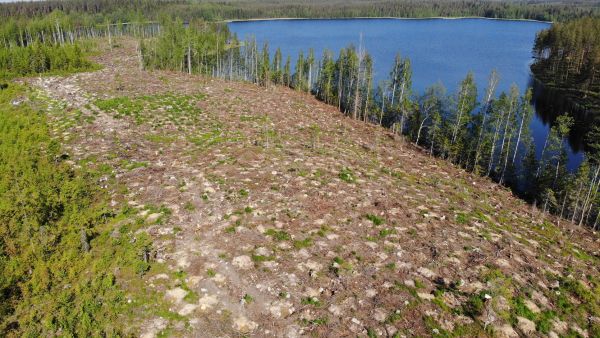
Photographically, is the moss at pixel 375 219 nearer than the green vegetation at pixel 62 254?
No

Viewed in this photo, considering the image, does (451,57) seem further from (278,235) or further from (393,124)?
(278,235)

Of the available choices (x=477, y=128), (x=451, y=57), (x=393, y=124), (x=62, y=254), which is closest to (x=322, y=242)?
(x=62, y=254)

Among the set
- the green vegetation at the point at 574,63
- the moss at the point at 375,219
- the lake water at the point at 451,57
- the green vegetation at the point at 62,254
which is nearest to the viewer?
the green vegetation at the point at 62,254

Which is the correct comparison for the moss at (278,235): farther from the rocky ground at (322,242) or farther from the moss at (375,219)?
the moss at (375,219)

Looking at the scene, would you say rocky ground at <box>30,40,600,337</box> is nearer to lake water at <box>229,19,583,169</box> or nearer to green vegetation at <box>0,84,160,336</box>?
green vegetation at <box>0,84,160,336</box>

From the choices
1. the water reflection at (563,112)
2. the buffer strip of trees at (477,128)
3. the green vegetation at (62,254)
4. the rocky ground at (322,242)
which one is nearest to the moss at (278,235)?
the rocky ground at (322,242)

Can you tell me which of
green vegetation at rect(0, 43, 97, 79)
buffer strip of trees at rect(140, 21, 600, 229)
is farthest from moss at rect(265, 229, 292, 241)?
green vegetation at rect(0, 43, 97, 79)

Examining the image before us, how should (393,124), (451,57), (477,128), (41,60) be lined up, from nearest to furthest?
(477,128)
(393,124)
(41,60)
(451,57)
